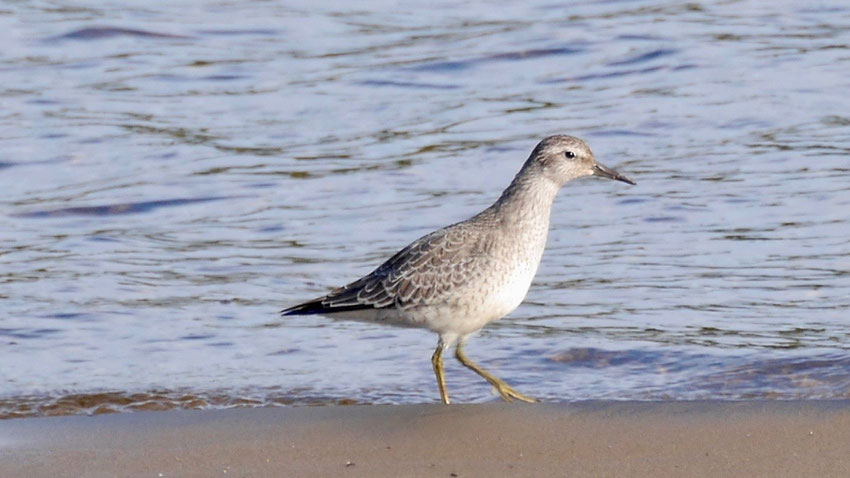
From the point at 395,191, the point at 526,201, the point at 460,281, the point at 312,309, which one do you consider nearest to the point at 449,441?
the point at 460,281

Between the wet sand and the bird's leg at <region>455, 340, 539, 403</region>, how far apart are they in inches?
17.6

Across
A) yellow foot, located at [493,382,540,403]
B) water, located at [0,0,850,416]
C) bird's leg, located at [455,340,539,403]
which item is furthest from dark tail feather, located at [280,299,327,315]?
yellow foot, located at [493,382,540,403]

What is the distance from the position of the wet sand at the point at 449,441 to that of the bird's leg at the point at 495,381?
447 mm

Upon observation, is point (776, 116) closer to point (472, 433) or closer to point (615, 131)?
point (615, 131)

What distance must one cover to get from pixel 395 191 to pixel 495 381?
3394mm

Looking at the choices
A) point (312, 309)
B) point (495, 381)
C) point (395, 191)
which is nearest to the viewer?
point (312, 309)

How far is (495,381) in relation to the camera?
276 inches

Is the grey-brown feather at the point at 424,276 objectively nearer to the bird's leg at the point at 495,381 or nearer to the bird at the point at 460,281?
the bird at the point at 460,281

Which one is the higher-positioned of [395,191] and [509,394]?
[395,191]

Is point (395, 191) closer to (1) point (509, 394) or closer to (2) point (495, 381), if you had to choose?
(2) point (495, 381)

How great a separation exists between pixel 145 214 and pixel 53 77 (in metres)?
3.63

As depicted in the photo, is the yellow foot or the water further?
the water

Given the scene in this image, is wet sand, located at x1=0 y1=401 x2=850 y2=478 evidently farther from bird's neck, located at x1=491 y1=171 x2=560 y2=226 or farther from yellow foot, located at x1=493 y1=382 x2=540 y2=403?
bird's neck, located at x1=491 y1=171 x2=560 y2=226

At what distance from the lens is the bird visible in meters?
6.80
